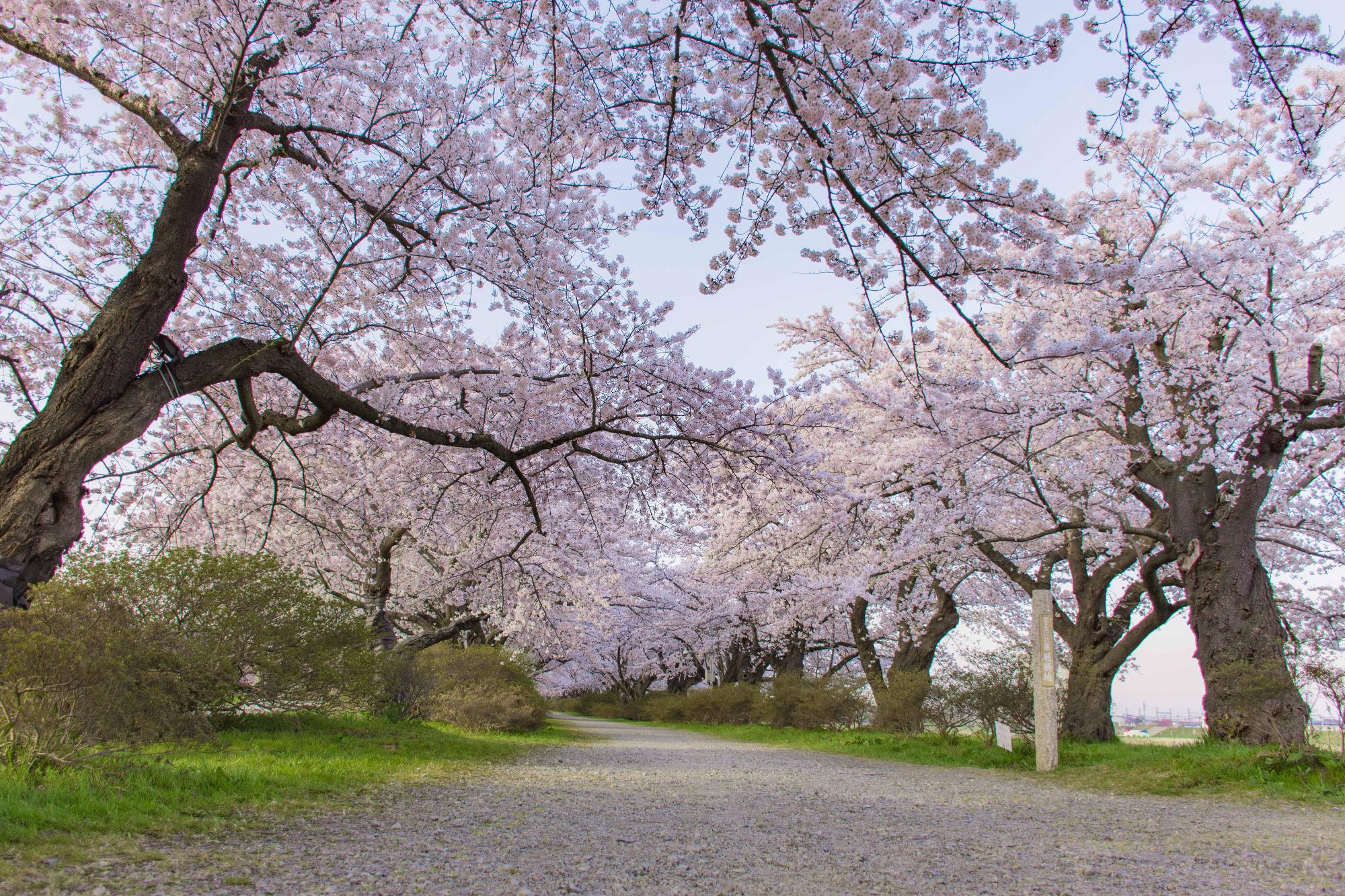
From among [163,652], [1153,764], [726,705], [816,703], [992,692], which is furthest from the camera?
[726,705]

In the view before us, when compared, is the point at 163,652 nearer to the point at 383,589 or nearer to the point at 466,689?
the point at 383,589

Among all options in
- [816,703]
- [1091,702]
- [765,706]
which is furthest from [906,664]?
[765,706]

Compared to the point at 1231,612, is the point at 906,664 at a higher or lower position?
lower

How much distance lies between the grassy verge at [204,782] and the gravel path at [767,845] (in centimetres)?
46

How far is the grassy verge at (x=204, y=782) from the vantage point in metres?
3.52

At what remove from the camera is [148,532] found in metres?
9.07

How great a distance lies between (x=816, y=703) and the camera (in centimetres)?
1625

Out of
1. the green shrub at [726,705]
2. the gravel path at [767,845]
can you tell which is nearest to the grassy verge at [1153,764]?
the gravel path at [767,845]

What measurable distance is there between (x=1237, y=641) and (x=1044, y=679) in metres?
2.57

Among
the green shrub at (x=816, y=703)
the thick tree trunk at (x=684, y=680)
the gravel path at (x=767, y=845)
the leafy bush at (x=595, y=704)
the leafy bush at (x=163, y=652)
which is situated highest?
the leafy bush at (x=163, y=652)

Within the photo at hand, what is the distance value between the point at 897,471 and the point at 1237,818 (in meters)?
9.05

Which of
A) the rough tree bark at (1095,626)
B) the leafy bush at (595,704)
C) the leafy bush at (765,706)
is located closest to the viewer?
the rough tree bark at (1095,626)

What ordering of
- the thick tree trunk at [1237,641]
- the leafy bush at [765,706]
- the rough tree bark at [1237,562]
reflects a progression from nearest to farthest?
the thick tree trunk at [1237,641] → the rough tree bark at [1237,562] → the leafy bush at [765,706]

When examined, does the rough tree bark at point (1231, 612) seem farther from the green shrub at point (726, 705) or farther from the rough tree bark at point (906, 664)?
the green shrub at point (726, 705)
